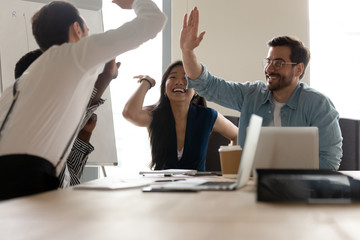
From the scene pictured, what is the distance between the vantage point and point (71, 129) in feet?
4.74

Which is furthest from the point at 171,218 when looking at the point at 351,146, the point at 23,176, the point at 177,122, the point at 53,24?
the point at 351,146

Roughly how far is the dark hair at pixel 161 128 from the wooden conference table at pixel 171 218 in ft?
5.55

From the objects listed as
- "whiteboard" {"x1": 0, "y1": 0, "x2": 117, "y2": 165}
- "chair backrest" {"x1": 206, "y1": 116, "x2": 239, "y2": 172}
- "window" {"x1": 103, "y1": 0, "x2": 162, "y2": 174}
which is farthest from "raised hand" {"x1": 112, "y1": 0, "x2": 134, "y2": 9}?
"window" {"x1": 103, "y1": 0, "x2": 162, "y2": 174}

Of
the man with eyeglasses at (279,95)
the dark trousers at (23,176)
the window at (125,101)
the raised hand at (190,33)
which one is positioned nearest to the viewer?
the dark trousers at (23,176)

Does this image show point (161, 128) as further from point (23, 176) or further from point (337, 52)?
point (337, 52)

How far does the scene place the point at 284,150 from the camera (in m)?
1.47

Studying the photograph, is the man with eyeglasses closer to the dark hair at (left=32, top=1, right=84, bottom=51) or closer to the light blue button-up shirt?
the light blue button-up shirt

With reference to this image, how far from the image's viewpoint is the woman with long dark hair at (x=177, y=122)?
107 inches

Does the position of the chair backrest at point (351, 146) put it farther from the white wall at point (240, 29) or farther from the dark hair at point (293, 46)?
the white wall at point (240, 29)

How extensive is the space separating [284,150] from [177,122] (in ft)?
4.76

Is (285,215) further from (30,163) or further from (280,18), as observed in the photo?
(280,18)

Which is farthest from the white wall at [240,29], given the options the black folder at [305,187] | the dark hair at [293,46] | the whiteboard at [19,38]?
the black folder at [305,187]

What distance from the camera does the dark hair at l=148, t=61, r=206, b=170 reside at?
2.72 meters

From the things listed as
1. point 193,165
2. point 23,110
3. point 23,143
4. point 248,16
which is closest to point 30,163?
point 23,143
